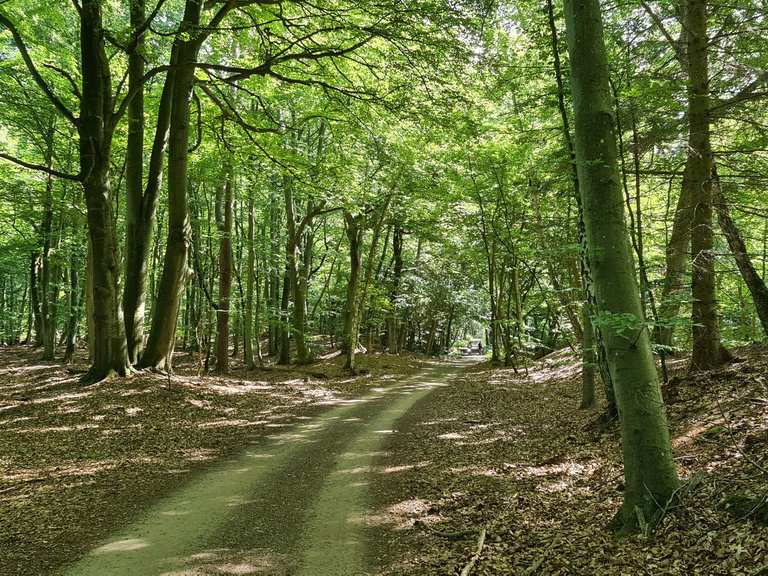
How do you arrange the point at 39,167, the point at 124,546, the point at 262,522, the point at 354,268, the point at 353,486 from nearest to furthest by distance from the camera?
the point at 124,546 → the point at 262,522 → the point at 353,486 → the point at 39,167 → the point at 354,268

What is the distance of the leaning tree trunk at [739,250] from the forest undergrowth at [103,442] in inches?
364

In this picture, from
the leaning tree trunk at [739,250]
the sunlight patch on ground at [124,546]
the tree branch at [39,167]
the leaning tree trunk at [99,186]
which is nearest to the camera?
the sunlight patch on ground at [124,546]

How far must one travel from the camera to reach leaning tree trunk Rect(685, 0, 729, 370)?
809cm

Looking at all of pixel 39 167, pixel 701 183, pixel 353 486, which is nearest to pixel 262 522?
pixel 353 486

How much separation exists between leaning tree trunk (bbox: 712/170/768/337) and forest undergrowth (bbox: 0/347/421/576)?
9.25m

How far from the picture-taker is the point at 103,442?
8633 mm

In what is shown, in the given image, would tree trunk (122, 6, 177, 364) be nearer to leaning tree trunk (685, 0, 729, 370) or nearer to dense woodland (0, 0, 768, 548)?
dense woodland (0, 0, 768, 548)

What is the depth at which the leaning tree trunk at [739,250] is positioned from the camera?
8062 millimetres

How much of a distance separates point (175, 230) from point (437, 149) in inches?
392

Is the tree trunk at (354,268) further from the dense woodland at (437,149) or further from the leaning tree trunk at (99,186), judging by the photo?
the leaning tree trunk at (99,186)

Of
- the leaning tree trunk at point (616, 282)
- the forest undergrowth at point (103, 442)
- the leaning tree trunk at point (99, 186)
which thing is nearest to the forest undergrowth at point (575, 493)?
the leaning tree trunk at point (616, 282)

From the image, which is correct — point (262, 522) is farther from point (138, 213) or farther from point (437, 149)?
point (437, 149)

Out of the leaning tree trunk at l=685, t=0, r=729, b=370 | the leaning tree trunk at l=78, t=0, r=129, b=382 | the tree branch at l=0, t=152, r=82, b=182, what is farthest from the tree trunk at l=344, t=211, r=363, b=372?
Result: the leaning tree trunk at l=685, t=0, r=729, b=370

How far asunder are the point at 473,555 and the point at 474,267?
29.6m
